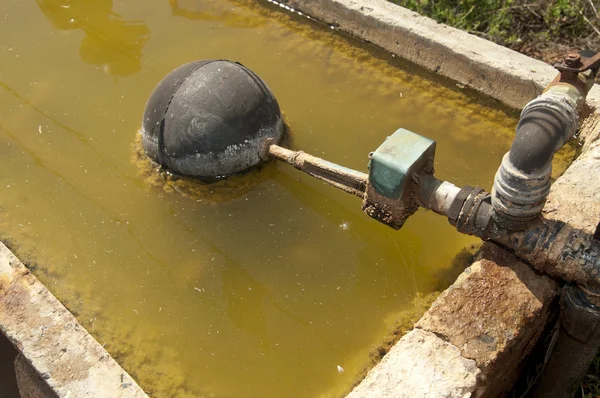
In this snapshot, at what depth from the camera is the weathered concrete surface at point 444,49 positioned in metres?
4.20

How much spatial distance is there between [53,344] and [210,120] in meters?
1.67

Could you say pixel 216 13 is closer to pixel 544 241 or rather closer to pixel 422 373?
pixel 544 241

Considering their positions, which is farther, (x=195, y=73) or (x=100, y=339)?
(x=195, y=73)

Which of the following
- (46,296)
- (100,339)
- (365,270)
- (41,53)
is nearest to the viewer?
(46,296)

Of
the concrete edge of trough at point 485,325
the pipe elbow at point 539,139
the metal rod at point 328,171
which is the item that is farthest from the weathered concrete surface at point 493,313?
Result: the metal rod at point 328,171

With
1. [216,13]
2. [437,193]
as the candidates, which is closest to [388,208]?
[437,193]

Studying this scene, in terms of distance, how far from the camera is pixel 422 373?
2562 mm

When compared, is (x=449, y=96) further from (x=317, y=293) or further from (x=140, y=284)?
(x=140, y=284)

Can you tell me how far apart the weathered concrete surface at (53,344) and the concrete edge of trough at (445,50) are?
327cm

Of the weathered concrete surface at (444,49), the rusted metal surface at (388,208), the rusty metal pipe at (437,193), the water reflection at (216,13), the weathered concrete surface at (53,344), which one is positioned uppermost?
the weathered concrete surface at (444,49)

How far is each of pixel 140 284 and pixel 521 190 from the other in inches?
93.1

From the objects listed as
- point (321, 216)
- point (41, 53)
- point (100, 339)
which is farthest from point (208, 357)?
point (41, 53)

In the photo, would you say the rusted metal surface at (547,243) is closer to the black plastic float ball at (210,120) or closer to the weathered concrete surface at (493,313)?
the weathered concrete surface at (493,313)

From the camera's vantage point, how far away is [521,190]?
8.07 ft
